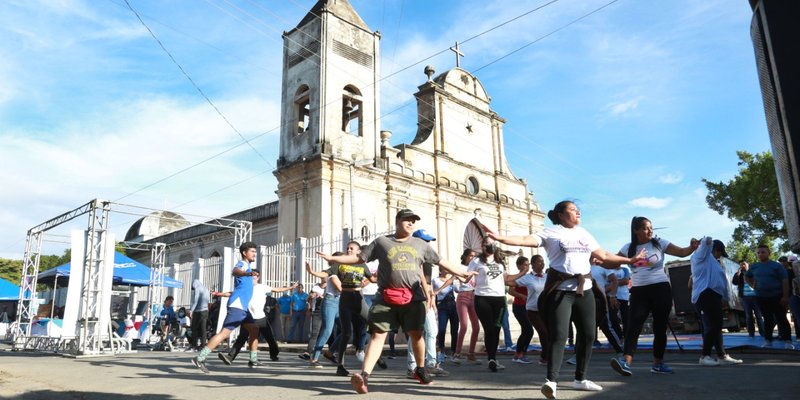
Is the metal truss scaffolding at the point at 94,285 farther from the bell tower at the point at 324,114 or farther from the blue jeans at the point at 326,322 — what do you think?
the bell tower at the point at 324,114

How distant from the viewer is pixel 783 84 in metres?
2.54

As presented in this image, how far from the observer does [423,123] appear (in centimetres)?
2652

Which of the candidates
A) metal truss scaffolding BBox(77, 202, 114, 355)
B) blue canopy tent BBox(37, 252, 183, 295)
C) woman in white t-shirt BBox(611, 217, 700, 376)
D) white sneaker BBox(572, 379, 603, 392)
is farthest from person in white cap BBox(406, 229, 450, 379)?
blue canopy tent BBox(37, 252, 183, 295)

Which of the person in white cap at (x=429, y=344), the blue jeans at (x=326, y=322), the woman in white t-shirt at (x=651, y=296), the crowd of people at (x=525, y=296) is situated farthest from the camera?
the blue jeans at (x=326, y=322)

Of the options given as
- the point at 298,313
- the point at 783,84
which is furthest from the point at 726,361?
the point at 298,313

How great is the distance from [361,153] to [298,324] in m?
9.09

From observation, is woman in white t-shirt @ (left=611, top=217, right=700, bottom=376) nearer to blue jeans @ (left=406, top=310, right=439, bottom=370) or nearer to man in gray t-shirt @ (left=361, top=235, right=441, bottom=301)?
blue jeans @ (left=406, top=310, right=439, bottom=370)

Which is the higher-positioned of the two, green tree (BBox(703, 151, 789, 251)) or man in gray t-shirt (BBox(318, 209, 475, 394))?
green tree (BBox(703, 151, 789, 251))

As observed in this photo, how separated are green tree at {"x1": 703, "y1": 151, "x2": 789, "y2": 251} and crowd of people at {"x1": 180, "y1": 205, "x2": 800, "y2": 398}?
736 inches

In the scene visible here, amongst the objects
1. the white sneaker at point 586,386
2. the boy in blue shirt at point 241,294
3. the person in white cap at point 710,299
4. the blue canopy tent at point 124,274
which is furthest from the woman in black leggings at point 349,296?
the blue canopy tent at point 124,274

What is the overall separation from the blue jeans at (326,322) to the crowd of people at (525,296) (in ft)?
0.06

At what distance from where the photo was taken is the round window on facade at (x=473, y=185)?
2742 centimetres

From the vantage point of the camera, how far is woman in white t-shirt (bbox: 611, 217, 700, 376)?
17.7 ft

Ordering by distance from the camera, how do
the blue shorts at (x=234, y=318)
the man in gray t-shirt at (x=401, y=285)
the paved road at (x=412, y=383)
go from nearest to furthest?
1. the paved road at (x=412, y=383)
2. the man in gray t-shirt at (x=401, y=285)
3. the blue shorts at (x=234, y=318)
